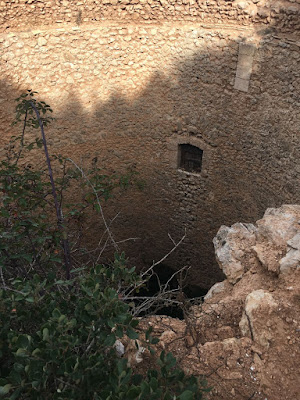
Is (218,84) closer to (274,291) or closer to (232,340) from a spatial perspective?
(274,291)

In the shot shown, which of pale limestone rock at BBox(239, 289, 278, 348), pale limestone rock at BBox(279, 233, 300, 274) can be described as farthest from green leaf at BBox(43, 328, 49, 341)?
pale limestone rock at BBox(279, 233, 300, 274)

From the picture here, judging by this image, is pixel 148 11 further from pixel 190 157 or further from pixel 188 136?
pixel 190 157

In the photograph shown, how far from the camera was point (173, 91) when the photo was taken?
265 inches

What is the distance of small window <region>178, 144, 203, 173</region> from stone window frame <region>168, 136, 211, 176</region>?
8cm

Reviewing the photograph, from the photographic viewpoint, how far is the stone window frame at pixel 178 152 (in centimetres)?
699

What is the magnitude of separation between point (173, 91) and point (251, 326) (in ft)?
14.9

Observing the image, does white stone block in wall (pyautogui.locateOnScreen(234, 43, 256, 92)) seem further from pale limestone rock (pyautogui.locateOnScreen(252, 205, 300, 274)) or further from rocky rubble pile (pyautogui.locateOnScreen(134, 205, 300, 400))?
rocky rubble pile (pyautogui.locateOnScreen(134, 205, 300, 400))

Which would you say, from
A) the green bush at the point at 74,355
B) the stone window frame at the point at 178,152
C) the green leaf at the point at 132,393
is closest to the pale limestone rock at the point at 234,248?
the green bush at the point at 74,355

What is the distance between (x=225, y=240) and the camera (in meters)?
4.42

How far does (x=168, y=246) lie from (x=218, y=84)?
3.38 metres

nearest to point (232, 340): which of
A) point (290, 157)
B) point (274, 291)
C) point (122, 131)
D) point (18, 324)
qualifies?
point (274, 291)

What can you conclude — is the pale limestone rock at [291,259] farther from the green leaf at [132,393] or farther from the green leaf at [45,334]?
the green leaf at [45,334]

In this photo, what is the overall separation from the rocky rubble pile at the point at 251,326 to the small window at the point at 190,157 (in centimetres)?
320

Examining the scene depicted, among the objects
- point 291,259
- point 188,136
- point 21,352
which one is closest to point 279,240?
point 291,259
